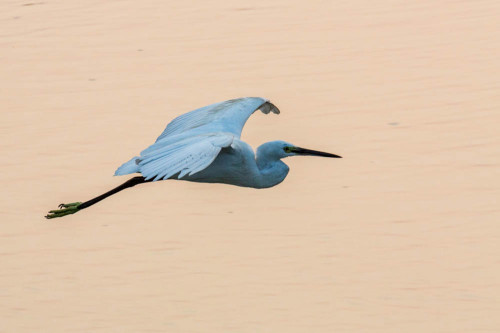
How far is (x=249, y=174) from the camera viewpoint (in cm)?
1106

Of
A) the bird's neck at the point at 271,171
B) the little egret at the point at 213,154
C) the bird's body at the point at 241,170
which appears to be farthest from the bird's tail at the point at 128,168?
the bird's neck at the point at 271,171

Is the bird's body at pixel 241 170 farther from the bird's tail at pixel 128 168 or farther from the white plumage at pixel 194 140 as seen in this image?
the bird's tail at pixel 128 168

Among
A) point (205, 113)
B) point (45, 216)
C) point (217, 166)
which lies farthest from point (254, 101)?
point (45, 216)

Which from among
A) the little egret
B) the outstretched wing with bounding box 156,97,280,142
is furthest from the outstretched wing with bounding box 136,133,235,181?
the outstretched wing with bounding box 156,97,280,142

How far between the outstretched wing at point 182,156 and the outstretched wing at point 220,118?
2.23ft

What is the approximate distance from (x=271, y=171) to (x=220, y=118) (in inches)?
29.2

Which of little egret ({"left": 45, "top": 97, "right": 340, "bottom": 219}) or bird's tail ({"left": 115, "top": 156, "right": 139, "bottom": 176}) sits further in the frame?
bird's tail ({"left": 115, "top": 156, "right": 139, "bottom": 176})

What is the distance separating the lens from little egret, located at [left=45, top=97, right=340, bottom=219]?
978cm

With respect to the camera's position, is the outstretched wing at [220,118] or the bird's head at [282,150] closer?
the bird's head at [282,150]

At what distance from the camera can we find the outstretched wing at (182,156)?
9.55 m

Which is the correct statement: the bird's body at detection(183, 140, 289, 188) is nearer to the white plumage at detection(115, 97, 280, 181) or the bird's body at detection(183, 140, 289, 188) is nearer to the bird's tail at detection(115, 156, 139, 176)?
the white plumage at detection(115, 97, 280, 181)

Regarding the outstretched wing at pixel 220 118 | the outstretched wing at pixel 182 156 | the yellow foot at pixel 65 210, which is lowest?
the yellow foot at pixel 65 210

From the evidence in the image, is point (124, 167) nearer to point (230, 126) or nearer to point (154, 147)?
point (154, 147)

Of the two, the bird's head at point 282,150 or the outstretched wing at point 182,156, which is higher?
the outstretched wing at point 182,156
